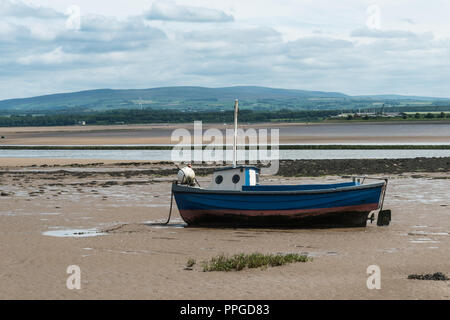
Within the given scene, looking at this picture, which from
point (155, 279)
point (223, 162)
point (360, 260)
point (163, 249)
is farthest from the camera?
point (223, 162)

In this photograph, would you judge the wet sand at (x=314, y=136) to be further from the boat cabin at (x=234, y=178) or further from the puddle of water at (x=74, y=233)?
the puddle of water at (x=74, y=233)

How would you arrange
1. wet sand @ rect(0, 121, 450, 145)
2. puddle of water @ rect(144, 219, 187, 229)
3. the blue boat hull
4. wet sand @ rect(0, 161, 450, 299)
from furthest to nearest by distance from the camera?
wet sand @ rect(0, 121, 450, 145) → puddle of water @ rect(144, 219, 187, 229) → the blue boat hull → wet sand @ rect(0, 161, 450, 299)

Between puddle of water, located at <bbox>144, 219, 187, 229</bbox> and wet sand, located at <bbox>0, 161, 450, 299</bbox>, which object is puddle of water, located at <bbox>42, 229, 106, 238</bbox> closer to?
wet sand, located at <bbox>0, 161, 450, 299</bbox>

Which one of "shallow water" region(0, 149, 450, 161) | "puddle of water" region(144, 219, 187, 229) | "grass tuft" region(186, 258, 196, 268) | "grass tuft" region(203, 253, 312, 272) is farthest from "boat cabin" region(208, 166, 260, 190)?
"shallow water" region(0, 149, 450, 161)

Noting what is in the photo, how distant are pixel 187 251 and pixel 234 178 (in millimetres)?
5840

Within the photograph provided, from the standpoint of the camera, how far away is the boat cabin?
24703mm

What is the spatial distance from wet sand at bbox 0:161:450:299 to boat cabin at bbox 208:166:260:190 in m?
1.89

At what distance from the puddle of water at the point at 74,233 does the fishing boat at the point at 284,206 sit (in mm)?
3306

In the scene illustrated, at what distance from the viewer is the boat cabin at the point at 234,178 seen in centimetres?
2470

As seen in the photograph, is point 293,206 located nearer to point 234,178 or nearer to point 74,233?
point 234,178
